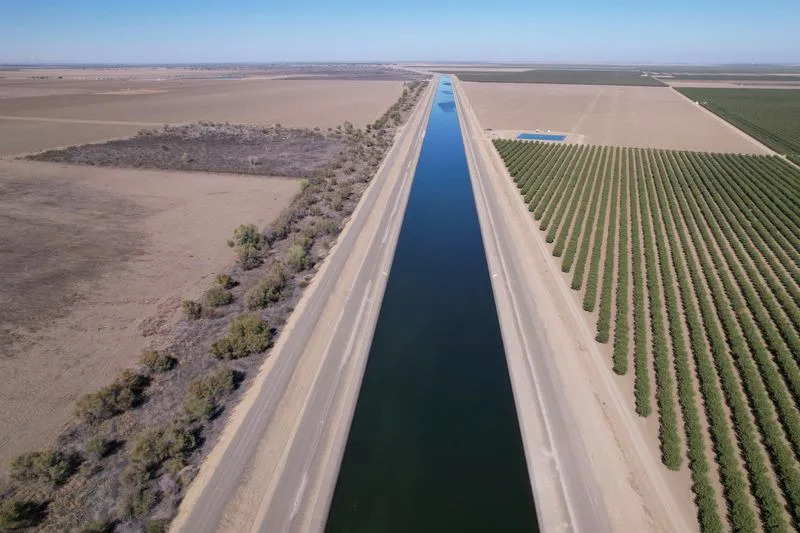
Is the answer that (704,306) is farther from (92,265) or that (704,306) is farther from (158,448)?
(92,265)

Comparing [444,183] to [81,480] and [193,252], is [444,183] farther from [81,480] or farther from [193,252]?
[81,480]

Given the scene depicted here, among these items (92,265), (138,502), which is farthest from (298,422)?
(92,265)

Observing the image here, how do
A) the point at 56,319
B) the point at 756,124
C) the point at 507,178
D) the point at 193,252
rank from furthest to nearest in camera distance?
the point at 756,124
the point at 507,178
the point at 193,252
the point at 56,319

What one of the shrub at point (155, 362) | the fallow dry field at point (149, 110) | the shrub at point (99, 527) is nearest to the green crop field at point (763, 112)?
the fallow dry field at point (149, 110)

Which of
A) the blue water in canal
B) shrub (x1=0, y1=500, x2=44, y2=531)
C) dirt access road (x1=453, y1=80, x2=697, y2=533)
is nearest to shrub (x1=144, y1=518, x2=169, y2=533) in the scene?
shrub (x1=0, y1=500, x2=44, y2=531)

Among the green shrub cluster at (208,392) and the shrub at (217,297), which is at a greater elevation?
the shrub at (217,297)

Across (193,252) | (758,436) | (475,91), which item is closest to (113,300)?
(193,252)

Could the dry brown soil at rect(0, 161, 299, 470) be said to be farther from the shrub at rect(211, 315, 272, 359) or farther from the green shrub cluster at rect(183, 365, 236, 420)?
the green shrub cluster at rect(183, 365, 236, 420)

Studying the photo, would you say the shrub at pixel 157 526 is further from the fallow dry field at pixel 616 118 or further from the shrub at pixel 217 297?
the fallow dry field at pixel 616 118
